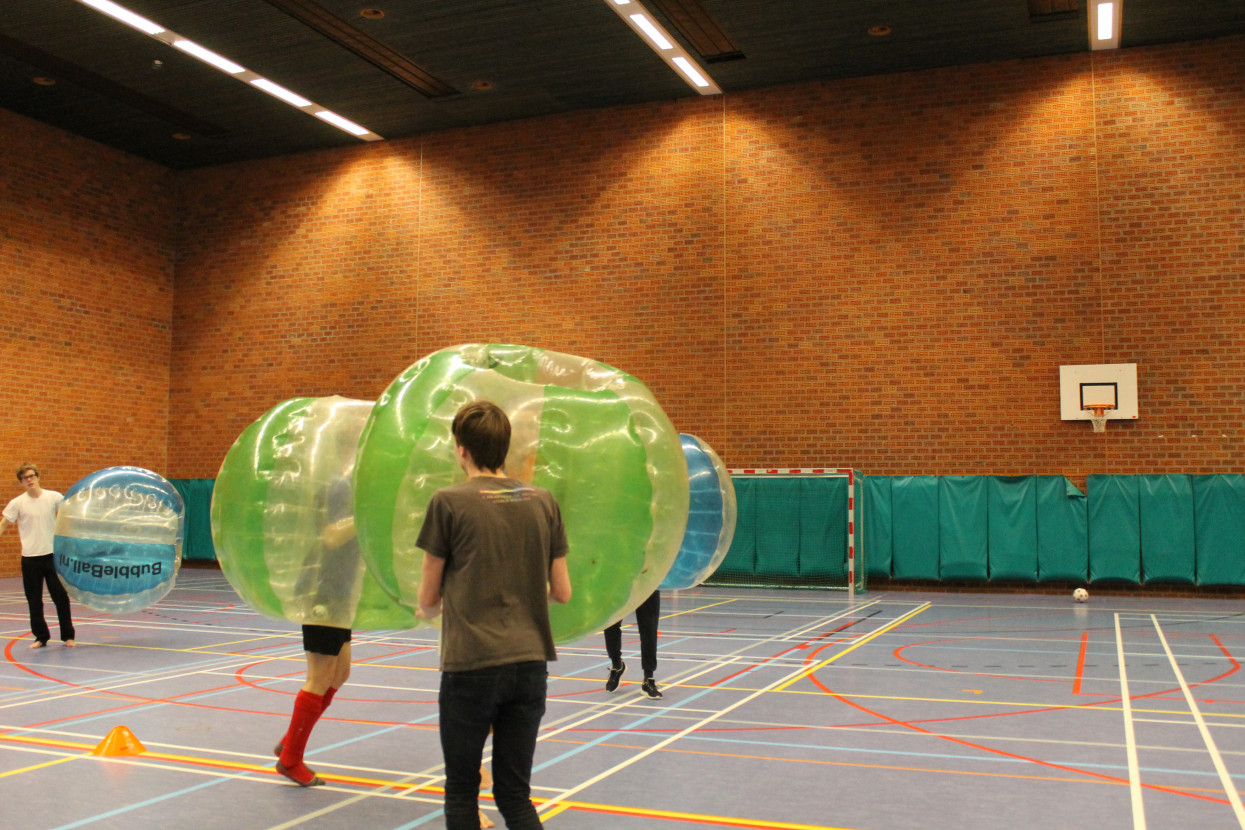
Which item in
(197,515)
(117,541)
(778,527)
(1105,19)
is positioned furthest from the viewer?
(197,515)

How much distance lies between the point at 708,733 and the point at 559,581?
3.54m

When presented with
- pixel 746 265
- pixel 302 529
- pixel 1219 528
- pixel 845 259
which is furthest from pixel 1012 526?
pixel 302 529

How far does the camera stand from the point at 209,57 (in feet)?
56.2

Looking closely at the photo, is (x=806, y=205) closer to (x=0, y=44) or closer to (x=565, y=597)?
(x=0, y=44)

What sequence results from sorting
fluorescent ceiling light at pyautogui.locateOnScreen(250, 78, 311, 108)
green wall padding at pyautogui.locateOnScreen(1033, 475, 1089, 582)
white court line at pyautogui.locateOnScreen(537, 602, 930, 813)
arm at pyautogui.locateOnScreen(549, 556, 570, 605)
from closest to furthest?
arm at pyautogui.locateOnScreen(549, 556, 570, 605)
white court line at pyautogui.locateOnScreen(537, 602, 930, 813)
green wall padding at pyautogui.locateOnScreen(1033, 475, 1089, 582)
fluorescent ceiling light at pyautogui.locateOnScreen(250, 78, 311, 108)

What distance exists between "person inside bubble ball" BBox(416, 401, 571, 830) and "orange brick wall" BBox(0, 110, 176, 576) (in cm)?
1945

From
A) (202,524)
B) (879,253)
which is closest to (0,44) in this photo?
(202,524)

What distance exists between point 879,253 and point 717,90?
4.10 meters

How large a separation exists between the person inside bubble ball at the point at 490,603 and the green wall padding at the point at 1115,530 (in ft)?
49.0

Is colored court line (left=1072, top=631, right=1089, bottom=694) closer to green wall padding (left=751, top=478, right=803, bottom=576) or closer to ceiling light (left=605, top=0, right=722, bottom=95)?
green wall padding (left=751, top=478, right=803, bottom=576)

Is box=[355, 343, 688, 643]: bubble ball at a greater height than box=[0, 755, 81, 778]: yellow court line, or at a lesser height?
greater

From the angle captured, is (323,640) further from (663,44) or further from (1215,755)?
(663,44)

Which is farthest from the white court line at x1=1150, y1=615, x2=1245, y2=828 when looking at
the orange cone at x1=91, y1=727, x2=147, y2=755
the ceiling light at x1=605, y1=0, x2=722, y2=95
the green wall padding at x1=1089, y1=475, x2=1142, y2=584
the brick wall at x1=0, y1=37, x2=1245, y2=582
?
the ceiling light at x1=605, y1=0, x2=722, y2=95

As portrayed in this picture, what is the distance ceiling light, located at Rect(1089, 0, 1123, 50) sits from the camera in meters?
15.2
